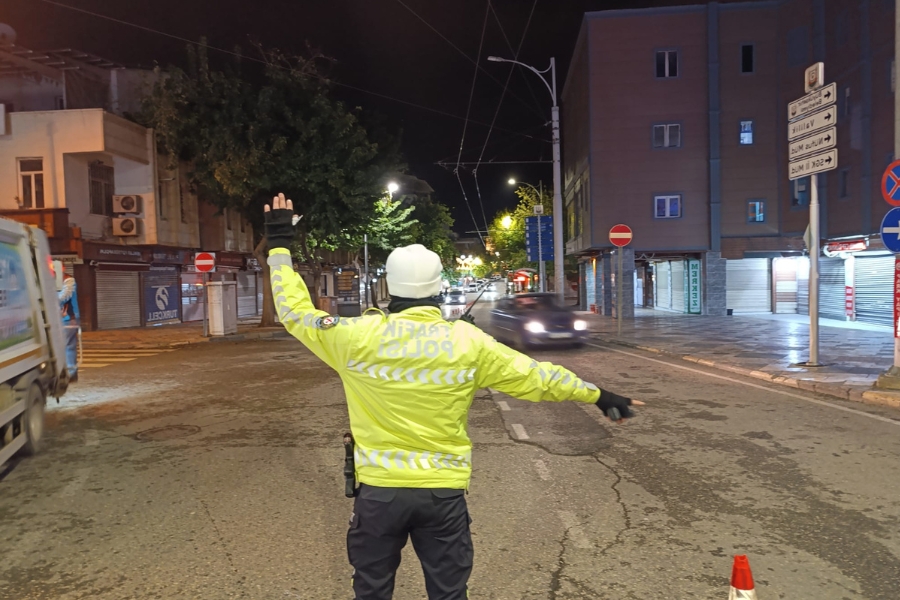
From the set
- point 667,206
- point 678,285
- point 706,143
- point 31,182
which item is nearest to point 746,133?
point 706,143

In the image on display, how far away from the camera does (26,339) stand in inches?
281

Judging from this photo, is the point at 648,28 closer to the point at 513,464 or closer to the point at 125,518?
the point at 513,464

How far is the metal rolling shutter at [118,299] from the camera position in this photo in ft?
77.0

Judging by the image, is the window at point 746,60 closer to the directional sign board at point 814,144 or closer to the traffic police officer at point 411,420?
the directional sign board at point 814,144

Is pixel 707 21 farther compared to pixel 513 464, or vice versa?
pixel 707 21

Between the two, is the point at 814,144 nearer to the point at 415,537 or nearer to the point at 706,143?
the point at 415,537

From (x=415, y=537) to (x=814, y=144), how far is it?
459 inches

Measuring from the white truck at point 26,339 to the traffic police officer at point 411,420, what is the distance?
5233mm

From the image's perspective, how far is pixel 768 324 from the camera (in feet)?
72.2

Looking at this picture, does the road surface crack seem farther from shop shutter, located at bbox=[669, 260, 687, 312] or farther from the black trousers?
shop shutter, located at bbox=[669, 260, 687, 312]

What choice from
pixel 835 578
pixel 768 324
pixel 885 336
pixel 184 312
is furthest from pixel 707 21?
pixel 835 578

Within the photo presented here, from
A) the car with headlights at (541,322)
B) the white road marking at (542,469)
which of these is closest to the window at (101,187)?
the car with headlights at (541,322)

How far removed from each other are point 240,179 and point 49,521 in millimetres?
17570

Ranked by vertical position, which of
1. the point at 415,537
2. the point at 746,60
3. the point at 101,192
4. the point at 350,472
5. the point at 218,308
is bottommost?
the point at 415,537
